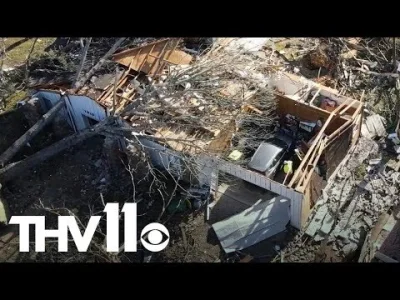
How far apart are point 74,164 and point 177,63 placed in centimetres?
407

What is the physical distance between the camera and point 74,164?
14586 mm

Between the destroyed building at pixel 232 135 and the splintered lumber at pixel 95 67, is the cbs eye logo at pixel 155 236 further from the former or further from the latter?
the splintered lumber at pixel 95 67

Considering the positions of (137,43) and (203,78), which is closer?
(203,78)

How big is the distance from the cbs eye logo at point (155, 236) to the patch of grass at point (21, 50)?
325 inches

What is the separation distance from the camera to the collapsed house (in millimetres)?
12594

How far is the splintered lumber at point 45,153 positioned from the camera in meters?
14.0

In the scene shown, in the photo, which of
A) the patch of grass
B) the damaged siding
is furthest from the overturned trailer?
the patch of grass

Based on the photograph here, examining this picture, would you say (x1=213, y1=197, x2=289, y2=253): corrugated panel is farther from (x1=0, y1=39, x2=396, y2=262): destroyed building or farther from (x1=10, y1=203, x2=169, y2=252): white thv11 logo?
(x1=10, y1=203, x2=169, y2=252): white thv11 logo

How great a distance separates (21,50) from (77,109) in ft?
16.5

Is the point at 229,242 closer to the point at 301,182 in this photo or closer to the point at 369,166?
the point at 301,182

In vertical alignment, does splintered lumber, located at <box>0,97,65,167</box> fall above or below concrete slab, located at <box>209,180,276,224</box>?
above

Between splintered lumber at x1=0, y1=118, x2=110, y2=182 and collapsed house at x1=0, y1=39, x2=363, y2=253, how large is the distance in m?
0.05

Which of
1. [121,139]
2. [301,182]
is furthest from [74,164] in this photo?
[301,182]

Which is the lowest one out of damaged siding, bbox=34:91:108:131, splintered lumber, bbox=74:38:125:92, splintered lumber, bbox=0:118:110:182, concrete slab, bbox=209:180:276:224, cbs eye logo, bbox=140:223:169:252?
cbs eye logo, bbox=140:223:169:252
